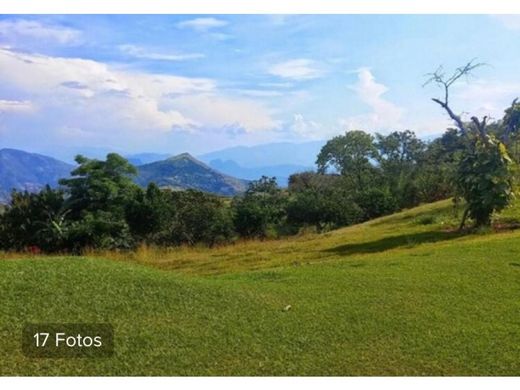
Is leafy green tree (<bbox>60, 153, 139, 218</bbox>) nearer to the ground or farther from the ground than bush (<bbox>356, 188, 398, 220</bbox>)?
farther from the ground

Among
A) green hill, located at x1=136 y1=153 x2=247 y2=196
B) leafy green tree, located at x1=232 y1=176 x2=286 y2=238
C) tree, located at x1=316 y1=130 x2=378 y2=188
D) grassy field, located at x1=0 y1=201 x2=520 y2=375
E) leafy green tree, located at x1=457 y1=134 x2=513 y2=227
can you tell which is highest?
green hill, located at x1=136 y1=153 x2=247 y2=196

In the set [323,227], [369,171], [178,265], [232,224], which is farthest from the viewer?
[369,171]

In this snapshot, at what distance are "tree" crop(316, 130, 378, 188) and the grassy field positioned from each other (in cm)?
3436

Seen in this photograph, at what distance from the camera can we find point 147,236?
2188 cm

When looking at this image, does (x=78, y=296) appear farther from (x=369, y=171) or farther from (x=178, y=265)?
(x=369, y=171)

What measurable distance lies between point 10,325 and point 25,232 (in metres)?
13.8

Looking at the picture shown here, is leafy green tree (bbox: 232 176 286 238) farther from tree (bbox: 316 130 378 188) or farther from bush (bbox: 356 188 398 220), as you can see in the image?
tree (bbox: 316 130 378 188)

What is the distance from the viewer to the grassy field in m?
5.44

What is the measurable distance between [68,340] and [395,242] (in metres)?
11.3

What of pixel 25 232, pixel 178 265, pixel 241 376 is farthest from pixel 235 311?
pixel 25 232

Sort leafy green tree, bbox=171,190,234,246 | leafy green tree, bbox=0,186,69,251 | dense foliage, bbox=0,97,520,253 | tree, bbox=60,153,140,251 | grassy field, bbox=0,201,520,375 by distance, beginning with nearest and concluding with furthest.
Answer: grassy field, bbox=0,201,520,375, dense foliage, bbox=0,97,520,253, leafy green tree, bbox=0,186,69,251, tree, bbox=60,153,140,251, leafy green tree, bbox=171,190,234,246

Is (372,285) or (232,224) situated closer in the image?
(372,285)

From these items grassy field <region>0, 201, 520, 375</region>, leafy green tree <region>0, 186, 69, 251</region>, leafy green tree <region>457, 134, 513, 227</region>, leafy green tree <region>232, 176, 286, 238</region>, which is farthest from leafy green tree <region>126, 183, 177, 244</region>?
grassy field <region>0, 201, 520, 375</region>

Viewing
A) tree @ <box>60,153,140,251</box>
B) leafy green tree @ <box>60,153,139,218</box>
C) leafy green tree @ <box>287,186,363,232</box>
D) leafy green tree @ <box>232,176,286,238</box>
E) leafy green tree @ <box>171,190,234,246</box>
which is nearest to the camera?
tree @ <box>60,153,140,251</box>
